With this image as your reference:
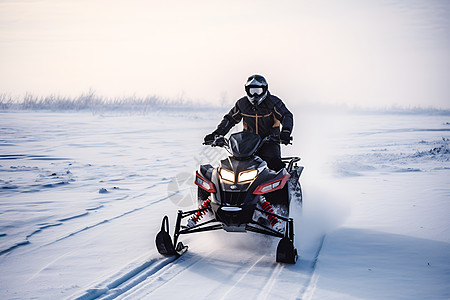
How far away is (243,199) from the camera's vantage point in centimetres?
458

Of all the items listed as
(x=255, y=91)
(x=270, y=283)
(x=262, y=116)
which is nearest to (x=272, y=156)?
(x=262, y=116)

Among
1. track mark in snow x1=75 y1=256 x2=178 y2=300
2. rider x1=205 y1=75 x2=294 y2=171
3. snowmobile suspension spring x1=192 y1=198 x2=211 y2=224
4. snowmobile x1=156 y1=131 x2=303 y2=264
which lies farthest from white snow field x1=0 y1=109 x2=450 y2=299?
rider x1=205 y1=75 x2=294 y2=171

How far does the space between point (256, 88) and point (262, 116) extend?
49 cm

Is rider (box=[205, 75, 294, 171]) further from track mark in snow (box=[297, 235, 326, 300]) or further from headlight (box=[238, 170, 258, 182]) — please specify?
track mark in snow (box=[297, 235, 326, 300])

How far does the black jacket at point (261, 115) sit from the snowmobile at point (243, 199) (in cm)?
111

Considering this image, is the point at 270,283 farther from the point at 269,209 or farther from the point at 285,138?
the point at 285,138

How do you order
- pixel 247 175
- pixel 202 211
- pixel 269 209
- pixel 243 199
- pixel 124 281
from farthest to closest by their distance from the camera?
pixel 202 211
pixel 269 209
pixel 247 175
pixel 243 199
pixel 124 281

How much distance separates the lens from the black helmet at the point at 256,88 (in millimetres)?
5848

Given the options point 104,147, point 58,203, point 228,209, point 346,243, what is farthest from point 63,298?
point 104,147

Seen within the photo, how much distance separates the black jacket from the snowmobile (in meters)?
1.11

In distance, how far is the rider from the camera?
19.3 ft

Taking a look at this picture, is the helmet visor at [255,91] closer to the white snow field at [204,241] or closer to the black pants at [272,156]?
the black pants at [272,156]

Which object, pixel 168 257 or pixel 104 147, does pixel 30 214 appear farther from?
pixel 104 147

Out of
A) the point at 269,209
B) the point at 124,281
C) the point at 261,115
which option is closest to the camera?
the point at 124,281
